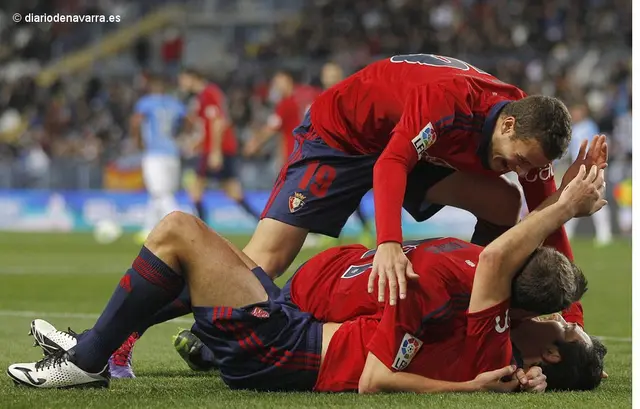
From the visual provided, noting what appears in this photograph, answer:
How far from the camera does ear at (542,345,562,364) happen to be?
4.80 meters

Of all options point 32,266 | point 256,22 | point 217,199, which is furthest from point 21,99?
point 32,266

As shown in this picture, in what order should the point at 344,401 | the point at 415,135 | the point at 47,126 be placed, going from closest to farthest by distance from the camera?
the point at 344,401 < the point at 415,135 < the point at 47,126

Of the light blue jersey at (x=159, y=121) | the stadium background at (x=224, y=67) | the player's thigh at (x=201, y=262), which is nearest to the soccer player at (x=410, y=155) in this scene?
the player's thigh at (x=201, y=262)

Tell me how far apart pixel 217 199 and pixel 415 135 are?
53.0 ft

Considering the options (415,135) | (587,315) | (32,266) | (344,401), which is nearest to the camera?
(344,401)

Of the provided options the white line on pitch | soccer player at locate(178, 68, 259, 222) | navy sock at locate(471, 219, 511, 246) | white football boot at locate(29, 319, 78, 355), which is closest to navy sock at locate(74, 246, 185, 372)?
white football boot at locate(29, 319, 78, 355)

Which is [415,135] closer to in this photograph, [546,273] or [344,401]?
[546,273]

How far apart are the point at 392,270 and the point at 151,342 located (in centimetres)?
298

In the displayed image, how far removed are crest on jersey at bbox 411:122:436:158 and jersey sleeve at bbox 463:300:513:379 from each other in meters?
0.76

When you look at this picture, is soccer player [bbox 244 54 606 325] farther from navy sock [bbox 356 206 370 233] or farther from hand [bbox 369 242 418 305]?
navy sock [bbox 356 206 370 233]

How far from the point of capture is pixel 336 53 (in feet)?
85.7

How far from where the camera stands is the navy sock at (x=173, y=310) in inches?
196

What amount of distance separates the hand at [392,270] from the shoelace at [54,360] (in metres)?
1.27

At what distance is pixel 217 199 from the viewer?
2077 cm
